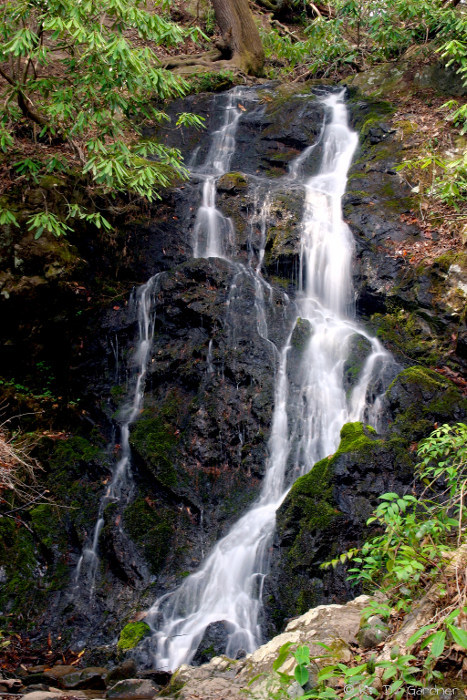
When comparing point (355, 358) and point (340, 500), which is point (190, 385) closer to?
point (355, 358)

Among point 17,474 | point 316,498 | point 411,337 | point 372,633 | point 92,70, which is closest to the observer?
point 372,633

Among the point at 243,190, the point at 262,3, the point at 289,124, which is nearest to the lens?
the point at 243,190

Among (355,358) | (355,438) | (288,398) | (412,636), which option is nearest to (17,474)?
(288,398)

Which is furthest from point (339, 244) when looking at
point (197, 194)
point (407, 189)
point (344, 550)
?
point (344, 550)

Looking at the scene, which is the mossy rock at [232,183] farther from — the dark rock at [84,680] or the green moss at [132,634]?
the dark rock at [84,680]

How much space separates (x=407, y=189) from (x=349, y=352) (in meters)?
3.73

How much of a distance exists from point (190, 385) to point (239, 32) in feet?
38.3

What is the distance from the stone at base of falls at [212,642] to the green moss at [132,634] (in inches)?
28.2

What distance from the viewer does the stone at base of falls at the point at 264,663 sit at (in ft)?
10.7

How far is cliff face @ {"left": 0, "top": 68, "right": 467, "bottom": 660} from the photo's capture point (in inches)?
229

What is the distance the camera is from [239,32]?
14.3 meters

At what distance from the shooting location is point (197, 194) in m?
9.89

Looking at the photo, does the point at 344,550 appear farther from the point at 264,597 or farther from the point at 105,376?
the point at 105,376

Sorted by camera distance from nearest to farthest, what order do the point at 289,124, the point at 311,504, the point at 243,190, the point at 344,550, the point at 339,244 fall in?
the point at 344,550, the point at 311,504, the point at 339,244, the point at 243,190, the point at 289,124
